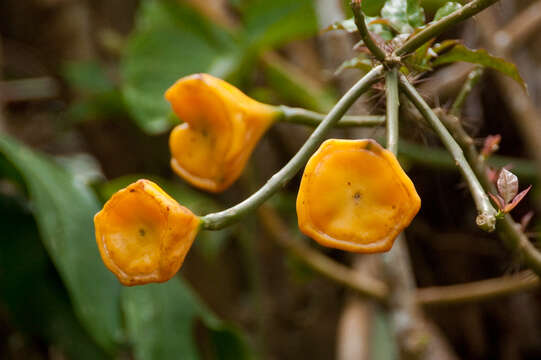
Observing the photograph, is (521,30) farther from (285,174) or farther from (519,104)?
(285,174)

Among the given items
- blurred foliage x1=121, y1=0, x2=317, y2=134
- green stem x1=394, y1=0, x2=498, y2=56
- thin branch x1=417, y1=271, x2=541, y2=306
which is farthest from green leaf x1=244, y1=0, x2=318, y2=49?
green stem x1=394, y1=0, x2=498, y2=56

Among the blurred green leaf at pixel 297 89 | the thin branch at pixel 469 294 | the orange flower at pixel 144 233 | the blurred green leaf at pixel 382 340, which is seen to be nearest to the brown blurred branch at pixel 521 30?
the blurred green leaf at pixel 297 89

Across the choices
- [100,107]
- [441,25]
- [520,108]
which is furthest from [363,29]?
[100,107]

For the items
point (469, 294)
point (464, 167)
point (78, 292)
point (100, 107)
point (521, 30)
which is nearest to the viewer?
point (464, 167)

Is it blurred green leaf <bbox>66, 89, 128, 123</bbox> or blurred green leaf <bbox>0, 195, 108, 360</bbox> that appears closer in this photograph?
blurred green leaf <bbox>0, 195, 108, 360</bbox>

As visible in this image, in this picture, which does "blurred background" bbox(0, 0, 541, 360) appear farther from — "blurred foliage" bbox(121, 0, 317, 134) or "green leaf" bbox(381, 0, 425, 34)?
"green leaf" bbox(381, 0, 425, 34)

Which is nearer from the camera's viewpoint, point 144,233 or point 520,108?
point 144,233

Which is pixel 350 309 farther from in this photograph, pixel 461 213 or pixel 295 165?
pixel 295 165
